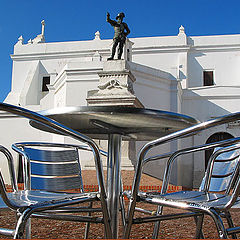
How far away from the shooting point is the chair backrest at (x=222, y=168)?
6.73ft

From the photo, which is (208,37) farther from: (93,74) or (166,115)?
(166,115)

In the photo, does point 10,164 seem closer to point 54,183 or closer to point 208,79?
point 54,183

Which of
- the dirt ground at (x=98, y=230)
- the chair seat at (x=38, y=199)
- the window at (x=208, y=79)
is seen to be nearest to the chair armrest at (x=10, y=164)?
the chair seat at (x=38, y=199)

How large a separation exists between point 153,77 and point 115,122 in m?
12.2

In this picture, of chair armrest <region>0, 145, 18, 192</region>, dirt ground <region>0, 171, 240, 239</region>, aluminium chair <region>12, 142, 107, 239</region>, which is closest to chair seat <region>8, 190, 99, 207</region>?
chair armrest <region>0, 145, 18, 192</region>

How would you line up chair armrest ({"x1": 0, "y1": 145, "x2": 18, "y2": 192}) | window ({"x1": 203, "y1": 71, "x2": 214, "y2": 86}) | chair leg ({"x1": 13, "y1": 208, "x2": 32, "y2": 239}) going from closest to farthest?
chair leg ({"x1": 13, "y1": 208, "x2": 32, "y2": 239}) < chair armrest ({"x1": 0, "y1": 145, "x2": 18, "y2": 192}) < window ({"x1": 203, "y1": 71, "x2": 214, "y2": 86})

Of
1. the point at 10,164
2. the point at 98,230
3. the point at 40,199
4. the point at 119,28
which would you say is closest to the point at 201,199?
the point at 40,199

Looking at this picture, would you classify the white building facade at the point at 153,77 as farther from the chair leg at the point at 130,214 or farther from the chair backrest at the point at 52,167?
the chair leg at the point at 130,214

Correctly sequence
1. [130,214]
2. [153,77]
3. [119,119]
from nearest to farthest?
1. [130,214]
2. [119,119]
3. [153,77]

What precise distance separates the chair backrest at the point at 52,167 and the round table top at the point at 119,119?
0.90ft

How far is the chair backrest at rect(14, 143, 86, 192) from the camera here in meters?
2.29

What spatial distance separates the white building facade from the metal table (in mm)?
7634

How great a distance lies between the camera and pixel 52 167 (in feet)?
7.84

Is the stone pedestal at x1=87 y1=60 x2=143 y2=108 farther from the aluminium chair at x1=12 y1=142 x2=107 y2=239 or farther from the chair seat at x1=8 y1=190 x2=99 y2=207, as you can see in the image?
the chair seat at x1=8 y1=190 x2=99 y2=207
